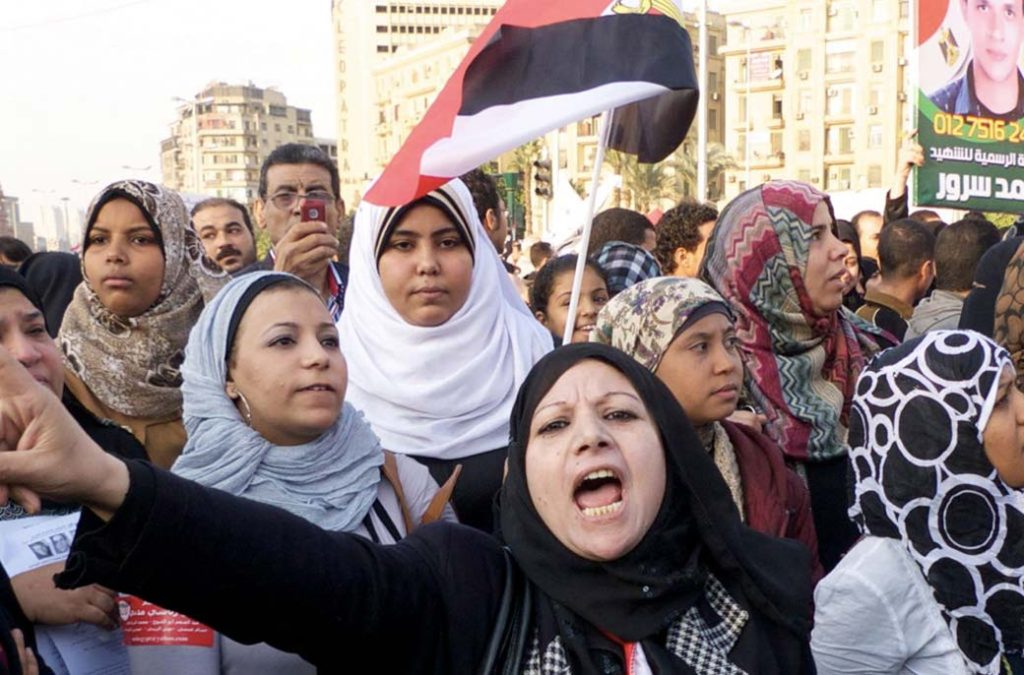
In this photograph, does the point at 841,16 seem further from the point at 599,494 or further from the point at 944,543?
the point at 599,494

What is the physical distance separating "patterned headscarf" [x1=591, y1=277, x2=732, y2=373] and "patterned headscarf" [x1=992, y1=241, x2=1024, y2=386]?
30.4 inches

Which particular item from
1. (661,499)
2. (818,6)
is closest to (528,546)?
(661,499)

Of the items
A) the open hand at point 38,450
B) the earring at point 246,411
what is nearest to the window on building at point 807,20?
the earring at point 246,411

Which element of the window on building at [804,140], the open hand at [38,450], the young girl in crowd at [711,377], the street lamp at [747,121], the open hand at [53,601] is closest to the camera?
the open hand at [38,450]

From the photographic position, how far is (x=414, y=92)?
359 ft

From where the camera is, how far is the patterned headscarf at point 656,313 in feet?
10.6

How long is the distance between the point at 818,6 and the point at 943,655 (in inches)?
2940

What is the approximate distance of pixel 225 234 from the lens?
213 inches

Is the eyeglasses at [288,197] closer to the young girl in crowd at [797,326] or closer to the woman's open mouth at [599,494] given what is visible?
the young girl in crowd at [797,326]

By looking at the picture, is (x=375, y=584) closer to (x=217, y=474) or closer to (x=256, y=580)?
(x=256, y=580)

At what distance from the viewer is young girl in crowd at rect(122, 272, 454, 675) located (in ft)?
8.45

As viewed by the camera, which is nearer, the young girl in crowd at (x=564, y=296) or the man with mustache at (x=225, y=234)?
the young girl in crowd at (x=564, y=296)

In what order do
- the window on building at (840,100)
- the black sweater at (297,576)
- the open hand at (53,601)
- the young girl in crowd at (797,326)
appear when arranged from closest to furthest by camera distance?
the black sweater at (297,576), the open hand at (53,601), the young girl in crowd at (797,326), the window on building at (840,100)

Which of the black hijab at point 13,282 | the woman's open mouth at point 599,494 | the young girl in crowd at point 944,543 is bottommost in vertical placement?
the young girl in crowd at point 944,543
